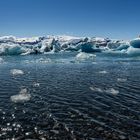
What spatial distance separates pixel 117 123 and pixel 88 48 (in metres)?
112

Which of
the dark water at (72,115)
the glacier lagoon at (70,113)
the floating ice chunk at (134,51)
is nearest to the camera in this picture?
the dark water at (72,115)

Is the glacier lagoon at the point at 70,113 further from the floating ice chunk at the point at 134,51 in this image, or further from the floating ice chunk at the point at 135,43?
the floating ice chunk at the point at 135,43

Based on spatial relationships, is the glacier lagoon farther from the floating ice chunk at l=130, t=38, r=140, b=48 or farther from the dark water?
the floating ice chunk at l=130, t=38, r=140, b=48

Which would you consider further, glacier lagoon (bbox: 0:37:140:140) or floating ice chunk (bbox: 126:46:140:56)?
floating ice chunk (bbox: 126:46:140:56)

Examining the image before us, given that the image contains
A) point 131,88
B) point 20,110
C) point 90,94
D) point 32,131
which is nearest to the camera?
point 32,131

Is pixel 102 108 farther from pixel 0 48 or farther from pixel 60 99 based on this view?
pixel 0 48

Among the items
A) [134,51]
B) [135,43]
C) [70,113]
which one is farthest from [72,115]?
[134,51]

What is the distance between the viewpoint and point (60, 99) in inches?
917

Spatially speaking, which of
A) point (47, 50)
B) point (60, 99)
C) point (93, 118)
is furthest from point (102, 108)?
point (47, 50)

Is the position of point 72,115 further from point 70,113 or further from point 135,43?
point 135,43

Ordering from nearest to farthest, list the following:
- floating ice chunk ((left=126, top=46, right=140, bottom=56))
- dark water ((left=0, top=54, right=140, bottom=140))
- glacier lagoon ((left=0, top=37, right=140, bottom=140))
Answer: dark water ((left=0, top=54, right=140, bottom=140)) < glacier lagoon ((left=0, top=37, right=140, bottom=140)) < floating ice chunk ((left=126, top=46, right=140, bottom=56))

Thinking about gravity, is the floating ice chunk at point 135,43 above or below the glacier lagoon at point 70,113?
below

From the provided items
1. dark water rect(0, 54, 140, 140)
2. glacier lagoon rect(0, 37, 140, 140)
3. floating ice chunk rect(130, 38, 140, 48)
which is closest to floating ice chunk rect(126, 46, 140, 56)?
floating ice chunk rect(130, 38, 140, 48)

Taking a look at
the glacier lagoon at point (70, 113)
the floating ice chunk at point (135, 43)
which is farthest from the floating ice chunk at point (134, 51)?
the glacier lagoon at point (70, 113)
